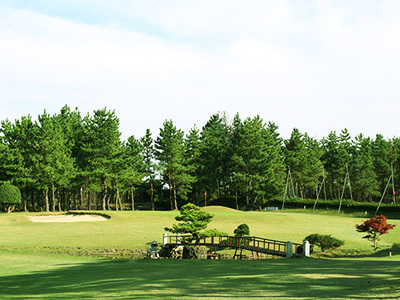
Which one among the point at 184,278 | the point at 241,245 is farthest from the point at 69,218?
the point at 184,278

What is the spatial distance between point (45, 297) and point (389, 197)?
317 ft

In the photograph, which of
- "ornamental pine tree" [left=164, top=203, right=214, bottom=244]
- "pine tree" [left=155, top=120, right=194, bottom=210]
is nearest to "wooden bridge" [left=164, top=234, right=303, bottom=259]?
"ornamental pine tree" [left=164, top=203, right=214, bottom=244]

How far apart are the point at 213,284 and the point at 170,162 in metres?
66.1

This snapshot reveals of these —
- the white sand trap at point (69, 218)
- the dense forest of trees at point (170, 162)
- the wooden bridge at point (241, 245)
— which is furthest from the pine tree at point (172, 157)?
the wooden bridge at point (241, 245)

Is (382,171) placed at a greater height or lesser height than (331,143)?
lesser

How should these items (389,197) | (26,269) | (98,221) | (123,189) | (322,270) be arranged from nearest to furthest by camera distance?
1. (322,270)
2. (26,269)
3. (98,221)
4. (123,189)
5. (389,197)

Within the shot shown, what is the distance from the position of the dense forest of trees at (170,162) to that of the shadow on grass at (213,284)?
49769mm

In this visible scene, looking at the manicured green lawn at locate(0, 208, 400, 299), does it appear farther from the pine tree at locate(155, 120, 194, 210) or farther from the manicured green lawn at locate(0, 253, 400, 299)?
the pine tree at locate(155, 120, 194, 210)

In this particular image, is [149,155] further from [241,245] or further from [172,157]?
[241,245]

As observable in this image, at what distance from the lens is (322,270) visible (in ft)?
53.7

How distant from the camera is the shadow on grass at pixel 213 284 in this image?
39.3ft

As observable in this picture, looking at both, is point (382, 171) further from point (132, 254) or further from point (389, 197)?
point (132, 254)

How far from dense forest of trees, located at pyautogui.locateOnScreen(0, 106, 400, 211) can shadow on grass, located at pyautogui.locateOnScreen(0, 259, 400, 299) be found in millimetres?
49769

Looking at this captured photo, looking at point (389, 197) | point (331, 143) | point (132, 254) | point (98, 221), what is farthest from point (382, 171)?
point (132, 254)
